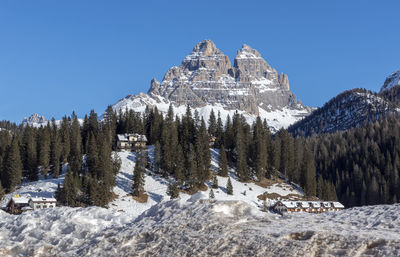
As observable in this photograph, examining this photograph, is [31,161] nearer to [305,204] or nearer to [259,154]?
[259,154]

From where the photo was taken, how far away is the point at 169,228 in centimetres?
1459

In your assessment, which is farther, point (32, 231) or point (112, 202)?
point (112, 202)

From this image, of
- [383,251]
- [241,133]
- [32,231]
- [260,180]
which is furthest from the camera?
[241,133]

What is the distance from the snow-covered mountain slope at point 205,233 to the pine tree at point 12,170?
275 ft

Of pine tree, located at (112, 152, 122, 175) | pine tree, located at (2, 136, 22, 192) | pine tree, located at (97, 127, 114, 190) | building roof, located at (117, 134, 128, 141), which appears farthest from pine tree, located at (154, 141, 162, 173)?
pine tree, located at (2, 136, 22, 192)

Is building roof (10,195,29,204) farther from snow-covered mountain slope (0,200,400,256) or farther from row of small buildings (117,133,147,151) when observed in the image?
snow-covered mountain slope (0,200,400,256)

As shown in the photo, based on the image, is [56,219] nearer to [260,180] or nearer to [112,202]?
[112,202]

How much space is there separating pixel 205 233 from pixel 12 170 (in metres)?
91.5

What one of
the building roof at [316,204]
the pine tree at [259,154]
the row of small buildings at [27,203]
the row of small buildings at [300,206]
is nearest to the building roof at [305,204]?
the row of small buildings at [300,206]

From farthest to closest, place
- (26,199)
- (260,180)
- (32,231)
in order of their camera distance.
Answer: (260,180) < (26,199) < (32,231)

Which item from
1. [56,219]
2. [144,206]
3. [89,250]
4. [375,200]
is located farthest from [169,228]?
[375,200]

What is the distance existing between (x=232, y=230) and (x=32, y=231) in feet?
28.4

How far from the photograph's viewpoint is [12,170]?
96000 mm

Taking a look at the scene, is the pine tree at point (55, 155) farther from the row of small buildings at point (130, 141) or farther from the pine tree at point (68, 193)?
the pine tree at point (68, 193)
